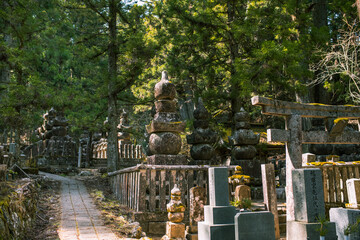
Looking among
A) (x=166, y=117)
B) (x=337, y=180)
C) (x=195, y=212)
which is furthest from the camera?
(x=337, y=180)

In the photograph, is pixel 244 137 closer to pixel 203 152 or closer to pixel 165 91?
pixel 203 152

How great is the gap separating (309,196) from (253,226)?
0.96 metres

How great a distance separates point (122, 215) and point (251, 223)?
11.7 feet

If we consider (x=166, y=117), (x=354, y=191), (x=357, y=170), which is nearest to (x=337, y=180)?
(x=357, y=170)

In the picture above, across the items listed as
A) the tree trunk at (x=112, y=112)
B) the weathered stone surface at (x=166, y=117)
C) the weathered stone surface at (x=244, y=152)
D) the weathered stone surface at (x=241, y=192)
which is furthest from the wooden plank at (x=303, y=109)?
the tree trunk at (x=112, y=112)

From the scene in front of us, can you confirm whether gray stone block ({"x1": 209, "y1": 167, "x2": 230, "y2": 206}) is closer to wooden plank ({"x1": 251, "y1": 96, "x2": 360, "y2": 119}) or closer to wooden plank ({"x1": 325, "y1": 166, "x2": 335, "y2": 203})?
wooden plank ({"x1": 251, "y1": 96, "x2": 360, "y2": 119})

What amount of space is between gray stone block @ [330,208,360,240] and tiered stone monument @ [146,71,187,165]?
433cm

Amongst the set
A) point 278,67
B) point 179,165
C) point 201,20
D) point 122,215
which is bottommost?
point 122,215

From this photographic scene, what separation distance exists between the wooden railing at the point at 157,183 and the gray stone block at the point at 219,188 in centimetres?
200

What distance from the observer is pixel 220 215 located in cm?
496

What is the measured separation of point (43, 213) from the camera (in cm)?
671

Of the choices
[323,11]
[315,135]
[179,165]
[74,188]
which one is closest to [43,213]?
[179,165]

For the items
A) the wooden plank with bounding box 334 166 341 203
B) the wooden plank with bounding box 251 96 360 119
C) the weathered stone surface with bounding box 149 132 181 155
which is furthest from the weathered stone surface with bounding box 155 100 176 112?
the wooden plank with bounding box 334 166 341 203

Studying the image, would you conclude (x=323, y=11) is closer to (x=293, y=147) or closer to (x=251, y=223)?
(x=293, y=147)
